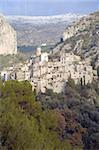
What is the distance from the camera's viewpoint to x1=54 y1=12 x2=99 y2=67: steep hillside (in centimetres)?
4097

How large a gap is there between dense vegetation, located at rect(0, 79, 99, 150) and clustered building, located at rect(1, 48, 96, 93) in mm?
6440

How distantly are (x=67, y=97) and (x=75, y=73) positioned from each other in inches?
192

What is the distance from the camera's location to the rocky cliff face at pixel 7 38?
7249cm

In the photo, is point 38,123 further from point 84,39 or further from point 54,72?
point 84,39

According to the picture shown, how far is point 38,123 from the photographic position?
13.6 meters

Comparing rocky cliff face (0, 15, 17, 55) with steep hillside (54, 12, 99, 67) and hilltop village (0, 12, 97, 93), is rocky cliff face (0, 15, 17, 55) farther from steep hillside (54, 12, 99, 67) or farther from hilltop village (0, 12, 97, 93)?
hilltop village (0, 12, 97, 93)

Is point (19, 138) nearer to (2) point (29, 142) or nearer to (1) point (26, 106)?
(2) point (29, 142)

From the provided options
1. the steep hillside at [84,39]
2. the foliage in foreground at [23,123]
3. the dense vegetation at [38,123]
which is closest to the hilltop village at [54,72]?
the steep hillside at [84,39]

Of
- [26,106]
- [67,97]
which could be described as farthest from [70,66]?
[26,106]

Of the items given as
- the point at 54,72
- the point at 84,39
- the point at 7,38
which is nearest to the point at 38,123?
the point at 54,72

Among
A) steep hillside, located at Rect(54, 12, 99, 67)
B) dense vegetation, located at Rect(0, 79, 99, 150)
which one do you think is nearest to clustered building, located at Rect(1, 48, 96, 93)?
steep hillside, located at Rect(54, 12, 99, 67)

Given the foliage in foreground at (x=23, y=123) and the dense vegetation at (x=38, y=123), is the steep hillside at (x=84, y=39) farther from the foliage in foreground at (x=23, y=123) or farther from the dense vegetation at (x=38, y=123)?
the foliage in foreground at (x=23, y=123)

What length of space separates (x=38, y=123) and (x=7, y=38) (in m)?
62.1

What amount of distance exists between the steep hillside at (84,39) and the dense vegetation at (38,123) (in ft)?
47.6
